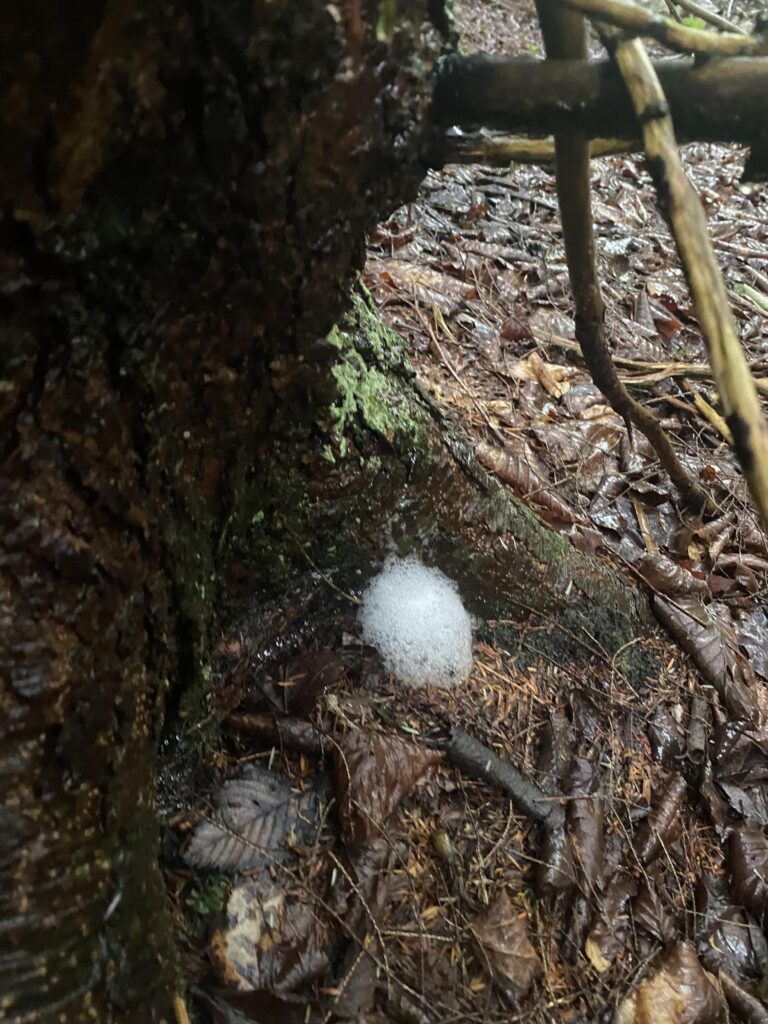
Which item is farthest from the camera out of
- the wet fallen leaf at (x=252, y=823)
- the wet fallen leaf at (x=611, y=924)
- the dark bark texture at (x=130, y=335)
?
the wet fallen leaf at (x=611, y=924)

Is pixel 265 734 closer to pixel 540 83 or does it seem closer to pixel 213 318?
pixel 213 318

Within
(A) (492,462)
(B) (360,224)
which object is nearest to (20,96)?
(B) (360,224)

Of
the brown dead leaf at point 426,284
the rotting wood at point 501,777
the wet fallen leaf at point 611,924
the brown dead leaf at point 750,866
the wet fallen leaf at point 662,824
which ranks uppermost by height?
the brown dead leaf at point 426,284

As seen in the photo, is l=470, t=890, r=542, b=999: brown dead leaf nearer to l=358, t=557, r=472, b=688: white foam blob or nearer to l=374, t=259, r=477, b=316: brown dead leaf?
l=358, t=557, r=472, b=688: white foam blob

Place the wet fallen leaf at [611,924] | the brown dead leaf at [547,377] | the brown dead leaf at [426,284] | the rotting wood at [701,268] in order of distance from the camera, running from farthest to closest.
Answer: the brown dead leaf at [426,284] → the brown dead leaf at [547,377] → the wet fallen leaf at [611,924] → the rotting wood at [701,268]

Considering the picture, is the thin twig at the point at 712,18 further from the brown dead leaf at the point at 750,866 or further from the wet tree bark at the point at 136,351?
the brown dead leaf at the point at 750,866

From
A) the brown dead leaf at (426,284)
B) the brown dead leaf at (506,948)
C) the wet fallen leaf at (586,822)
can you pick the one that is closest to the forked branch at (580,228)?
the wet fallen leaf at (586,822)

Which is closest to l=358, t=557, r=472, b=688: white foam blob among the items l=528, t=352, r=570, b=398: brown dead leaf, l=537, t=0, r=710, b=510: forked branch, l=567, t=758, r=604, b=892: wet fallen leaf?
l=567, t=758, r=604, b=892: wet fallen leaf
